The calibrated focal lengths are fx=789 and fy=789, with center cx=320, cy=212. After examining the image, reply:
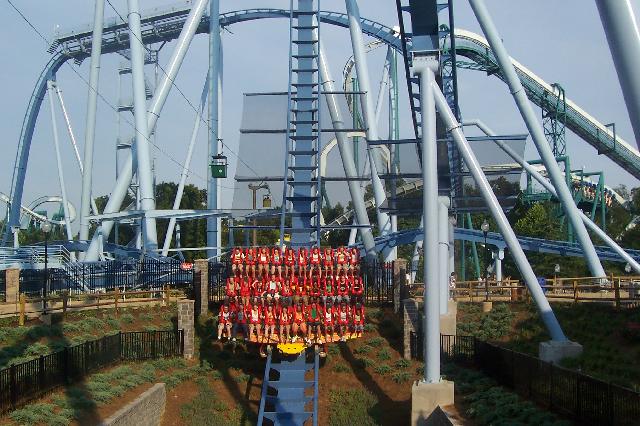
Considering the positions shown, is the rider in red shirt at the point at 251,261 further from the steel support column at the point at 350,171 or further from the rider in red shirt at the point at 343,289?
the steel support column at the point at 350,171

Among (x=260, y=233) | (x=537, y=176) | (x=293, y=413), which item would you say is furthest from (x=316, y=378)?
(x=260, y=233)

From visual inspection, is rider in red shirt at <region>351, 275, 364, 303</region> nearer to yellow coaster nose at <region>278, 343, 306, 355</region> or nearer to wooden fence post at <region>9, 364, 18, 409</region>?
yellow coaster nose at <region>278, 343, 306, 355</region>

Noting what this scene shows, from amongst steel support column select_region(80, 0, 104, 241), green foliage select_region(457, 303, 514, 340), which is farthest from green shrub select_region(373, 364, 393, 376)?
steel support column select_region(80, 0, 104, 241)

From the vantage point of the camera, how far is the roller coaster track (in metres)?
46.2

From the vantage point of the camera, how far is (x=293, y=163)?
87.2 feet

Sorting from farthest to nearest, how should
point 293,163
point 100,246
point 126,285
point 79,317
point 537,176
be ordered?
point 100,246 → point 126,285 → point 293,163 → point 537,176 → point 79,317

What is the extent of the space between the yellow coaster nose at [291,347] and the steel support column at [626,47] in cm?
1426

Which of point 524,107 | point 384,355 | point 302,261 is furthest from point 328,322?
point 524,107

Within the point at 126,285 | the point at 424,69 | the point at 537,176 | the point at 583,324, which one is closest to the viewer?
the point at 424,69

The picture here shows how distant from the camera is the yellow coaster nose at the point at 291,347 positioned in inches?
768

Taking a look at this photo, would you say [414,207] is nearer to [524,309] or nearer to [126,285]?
[524,309]

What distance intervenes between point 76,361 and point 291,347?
206 inches

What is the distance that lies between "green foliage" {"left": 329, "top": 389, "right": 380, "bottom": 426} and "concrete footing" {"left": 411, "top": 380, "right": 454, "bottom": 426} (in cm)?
201

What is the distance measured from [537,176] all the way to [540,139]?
1.85m
